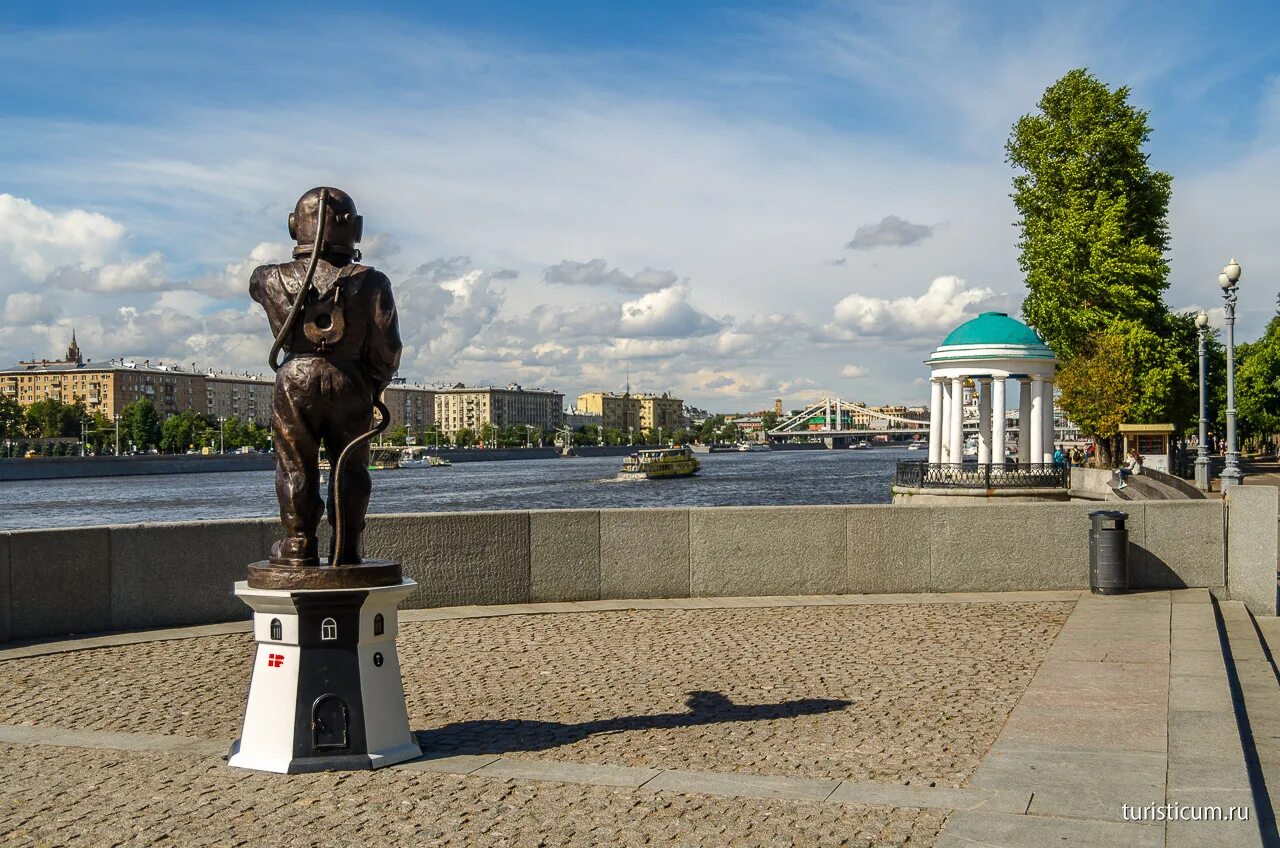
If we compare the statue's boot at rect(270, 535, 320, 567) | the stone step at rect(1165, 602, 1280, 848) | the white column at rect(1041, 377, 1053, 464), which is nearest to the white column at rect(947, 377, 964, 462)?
the white column at rect(1041, 377, 1053, 464)

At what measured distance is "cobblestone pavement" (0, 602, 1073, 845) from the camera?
5371 mm

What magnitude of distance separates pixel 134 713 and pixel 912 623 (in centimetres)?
650

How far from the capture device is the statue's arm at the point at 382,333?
661 cm

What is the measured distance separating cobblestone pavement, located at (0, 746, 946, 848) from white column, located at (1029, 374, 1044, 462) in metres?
32.7

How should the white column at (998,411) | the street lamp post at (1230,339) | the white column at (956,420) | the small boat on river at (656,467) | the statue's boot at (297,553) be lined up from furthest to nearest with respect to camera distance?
the small boat on river at (656,467) < the white column at (956,420) < the white column at (998,411) < the street lamp post at (1230,339) < the statue's boot at (297,553)

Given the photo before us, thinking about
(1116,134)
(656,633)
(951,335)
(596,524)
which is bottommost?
(656,633)

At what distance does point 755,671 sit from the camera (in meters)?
8.94

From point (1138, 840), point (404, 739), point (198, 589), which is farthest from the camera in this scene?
point (198, 589)

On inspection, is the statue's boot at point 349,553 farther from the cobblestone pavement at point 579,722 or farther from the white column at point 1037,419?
the white column at point 1037,419

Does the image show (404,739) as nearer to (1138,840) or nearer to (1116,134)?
(1138,840)

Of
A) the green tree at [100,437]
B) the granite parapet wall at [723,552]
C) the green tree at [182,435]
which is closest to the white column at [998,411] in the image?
the granite parapet wall at [723,552]

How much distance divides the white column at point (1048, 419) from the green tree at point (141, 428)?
5078 inches

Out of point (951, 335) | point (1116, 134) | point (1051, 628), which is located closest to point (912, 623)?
point (1051, 628)

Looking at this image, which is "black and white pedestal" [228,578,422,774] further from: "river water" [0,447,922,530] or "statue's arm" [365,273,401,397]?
"river water" [0,447,922,530]
